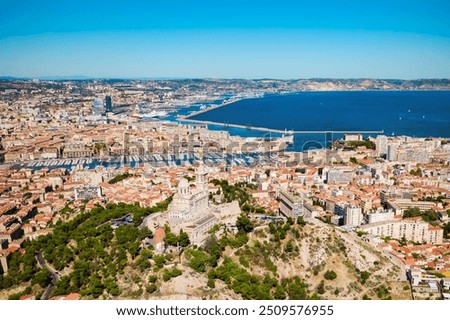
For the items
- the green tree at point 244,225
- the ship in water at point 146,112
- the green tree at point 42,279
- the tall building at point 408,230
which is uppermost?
the ship in water at point 146,112

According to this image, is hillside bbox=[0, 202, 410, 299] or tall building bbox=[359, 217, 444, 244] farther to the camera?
tall building bbox=[359, 217, 444, 244]

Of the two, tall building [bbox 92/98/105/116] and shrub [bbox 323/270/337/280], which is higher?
tall building [bbox 92/98/105/116]

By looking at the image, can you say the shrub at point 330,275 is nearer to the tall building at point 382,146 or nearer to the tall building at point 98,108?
the tall building at point 382,146

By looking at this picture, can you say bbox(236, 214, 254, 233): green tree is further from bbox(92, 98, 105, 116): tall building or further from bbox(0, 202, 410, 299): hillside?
bbox(92, 98, 105, 116): tall building

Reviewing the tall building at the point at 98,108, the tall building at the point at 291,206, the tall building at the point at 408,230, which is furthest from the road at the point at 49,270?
the tall building at the point at 98,108

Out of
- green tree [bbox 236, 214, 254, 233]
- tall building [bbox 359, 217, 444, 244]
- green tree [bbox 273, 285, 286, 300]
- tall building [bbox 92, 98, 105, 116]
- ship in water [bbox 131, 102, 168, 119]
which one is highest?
tall building [bbox 92, 98, 105, 116]

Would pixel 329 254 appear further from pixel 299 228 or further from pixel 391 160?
pixel 391 160

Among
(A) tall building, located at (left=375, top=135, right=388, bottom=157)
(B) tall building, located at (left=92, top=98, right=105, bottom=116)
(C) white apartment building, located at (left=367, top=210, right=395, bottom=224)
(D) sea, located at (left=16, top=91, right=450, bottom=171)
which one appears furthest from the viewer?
(B) tall building, located at (left=92, top=98, right=105, bottom=116)

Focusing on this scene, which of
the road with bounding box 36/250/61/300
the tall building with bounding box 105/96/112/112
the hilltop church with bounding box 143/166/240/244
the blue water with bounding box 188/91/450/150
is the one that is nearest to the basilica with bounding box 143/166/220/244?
the hilltop church with bounding box 143/166/240/244

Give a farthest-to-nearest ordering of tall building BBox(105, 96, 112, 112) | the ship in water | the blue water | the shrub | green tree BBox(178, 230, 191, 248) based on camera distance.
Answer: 1. the ship in water
2. tall building BBox(105, 96, 112, 112)
3. the blue water
4. green tree BBox(178, 230, 191, 248)
5. the shrub
